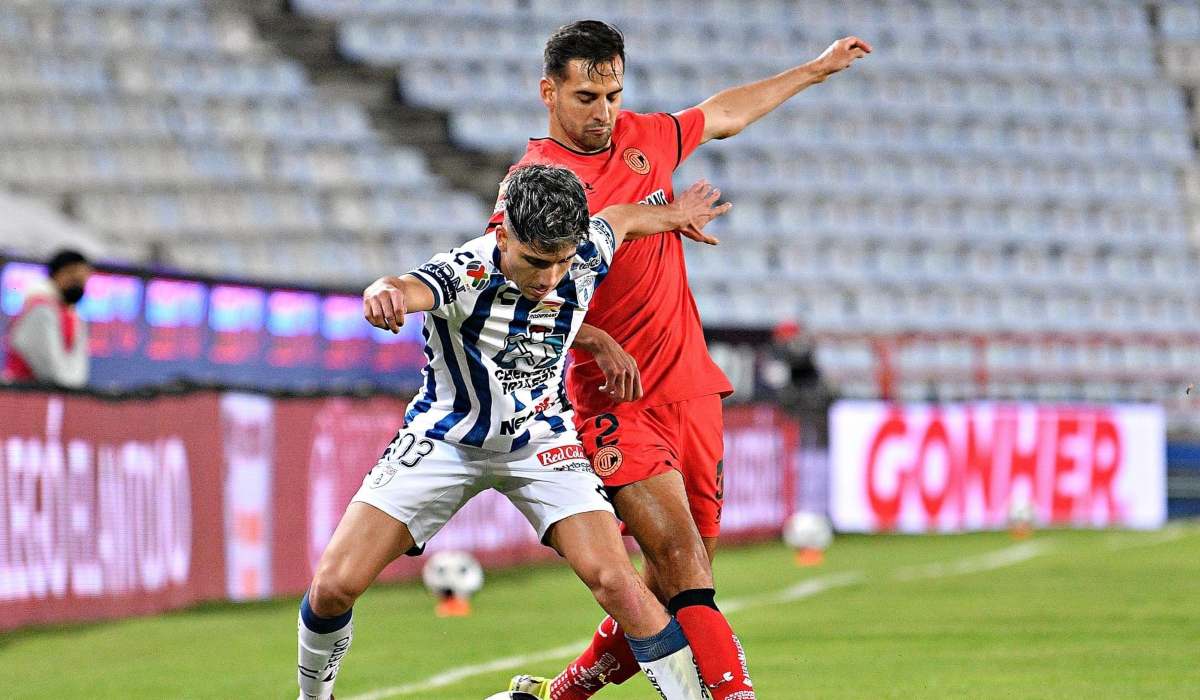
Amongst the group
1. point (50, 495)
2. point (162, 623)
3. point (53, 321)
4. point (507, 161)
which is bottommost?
point (162, 623)

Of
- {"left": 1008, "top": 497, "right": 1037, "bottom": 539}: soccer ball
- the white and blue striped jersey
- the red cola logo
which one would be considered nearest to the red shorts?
the white and blue striped jersey

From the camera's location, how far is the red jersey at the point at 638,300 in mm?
5125

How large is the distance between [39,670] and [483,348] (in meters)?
3.66

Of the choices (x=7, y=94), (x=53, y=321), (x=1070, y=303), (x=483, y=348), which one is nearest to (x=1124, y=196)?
(x=1070, y=303)

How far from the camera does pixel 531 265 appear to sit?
452cm

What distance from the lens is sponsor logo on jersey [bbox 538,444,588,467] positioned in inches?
187

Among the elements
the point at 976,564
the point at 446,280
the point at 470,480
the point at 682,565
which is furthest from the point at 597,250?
the point at 976,564

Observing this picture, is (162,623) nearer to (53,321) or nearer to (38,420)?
(38,420)

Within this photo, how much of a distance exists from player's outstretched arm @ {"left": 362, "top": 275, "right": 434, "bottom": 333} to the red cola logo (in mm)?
13505

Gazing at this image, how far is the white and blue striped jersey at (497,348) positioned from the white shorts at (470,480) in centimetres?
4

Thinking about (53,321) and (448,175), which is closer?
(53,321)

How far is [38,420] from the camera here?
8898mm

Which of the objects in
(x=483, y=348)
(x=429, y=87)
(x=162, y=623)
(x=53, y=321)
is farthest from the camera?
(x=429, y=87)

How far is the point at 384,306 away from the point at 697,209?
117 centimetres
